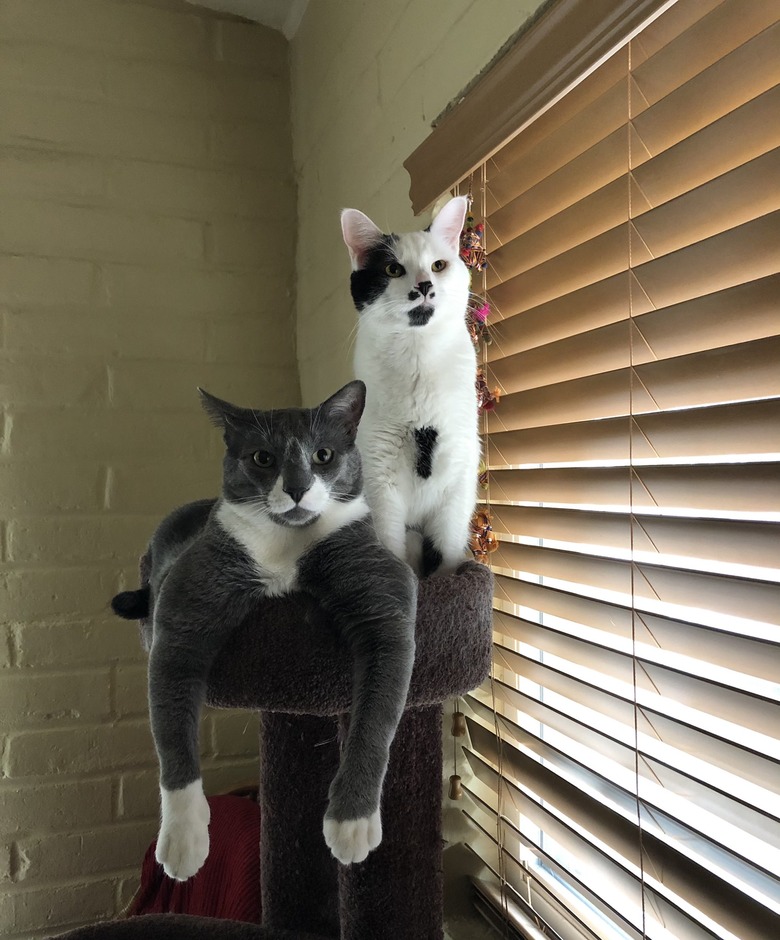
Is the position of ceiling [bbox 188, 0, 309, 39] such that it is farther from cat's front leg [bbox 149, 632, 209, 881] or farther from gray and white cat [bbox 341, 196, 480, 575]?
cat's front leg [bbox 149, 632, 209, 881]

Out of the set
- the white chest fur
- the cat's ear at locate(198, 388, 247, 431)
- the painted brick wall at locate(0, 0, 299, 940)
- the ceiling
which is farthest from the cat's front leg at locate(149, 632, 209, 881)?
the ceiling

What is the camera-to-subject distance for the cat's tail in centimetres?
81

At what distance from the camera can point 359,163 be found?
1.39 meters

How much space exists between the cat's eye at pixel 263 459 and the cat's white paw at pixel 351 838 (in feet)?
1.12

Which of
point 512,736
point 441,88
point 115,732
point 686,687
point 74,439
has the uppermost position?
point 441,88

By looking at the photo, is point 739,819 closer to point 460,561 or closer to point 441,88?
point 460,561

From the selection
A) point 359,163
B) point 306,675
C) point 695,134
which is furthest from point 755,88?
point 359,163

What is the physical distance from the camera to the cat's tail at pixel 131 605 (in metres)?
0.81

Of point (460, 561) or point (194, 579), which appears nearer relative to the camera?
point (194, 579)

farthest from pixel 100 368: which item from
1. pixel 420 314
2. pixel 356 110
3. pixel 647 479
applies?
pixel 647 479

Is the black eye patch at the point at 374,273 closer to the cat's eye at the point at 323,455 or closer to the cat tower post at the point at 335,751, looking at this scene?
the cat's eye at the point at 323,455

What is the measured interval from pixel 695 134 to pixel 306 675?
2.07 feet

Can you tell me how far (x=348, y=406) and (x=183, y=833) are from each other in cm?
44

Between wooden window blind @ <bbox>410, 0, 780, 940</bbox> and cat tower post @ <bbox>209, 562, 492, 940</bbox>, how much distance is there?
169 millimetres
